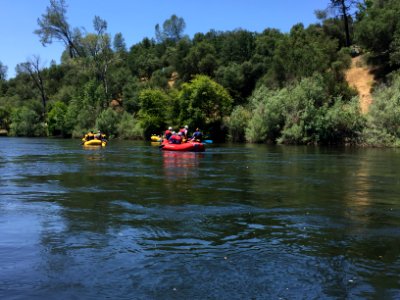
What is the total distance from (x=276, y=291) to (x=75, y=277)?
9.87 ft

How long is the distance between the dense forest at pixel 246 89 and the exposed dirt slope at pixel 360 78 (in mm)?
1020

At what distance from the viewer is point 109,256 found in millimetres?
8352

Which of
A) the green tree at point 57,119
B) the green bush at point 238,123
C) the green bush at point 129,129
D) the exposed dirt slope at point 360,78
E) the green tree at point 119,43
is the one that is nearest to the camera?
the green bush at point 238,123

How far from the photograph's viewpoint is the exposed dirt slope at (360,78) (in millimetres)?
60406

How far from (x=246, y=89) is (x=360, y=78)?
56.8 feet

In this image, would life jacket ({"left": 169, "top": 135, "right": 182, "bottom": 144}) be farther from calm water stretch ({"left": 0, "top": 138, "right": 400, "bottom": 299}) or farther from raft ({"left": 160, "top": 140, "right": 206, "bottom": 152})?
calm water stretch ({"left": 0, "top": 138, "right": 400, "bottom": 299})

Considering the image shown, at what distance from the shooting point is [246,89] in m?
74.1

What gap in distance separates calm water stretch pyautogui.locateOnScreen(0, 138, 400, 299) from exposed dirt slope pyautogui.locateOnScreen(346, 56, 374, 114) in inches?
1761

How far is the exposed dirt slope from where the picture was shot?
6041 cm

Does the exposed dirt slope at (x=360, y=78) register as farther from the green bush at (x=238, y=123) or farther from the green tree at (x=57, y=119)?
the green tree at (x=57, y=119)

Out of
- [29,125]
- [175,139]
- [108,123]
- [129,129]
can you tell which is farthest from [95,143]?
[29,125]

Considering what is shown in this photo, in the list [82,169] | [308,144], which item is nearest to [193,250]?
[82,169]

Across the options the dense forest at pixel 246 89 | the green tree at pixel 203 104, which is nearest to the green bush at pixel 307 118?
the dense forest at pixel 246 89

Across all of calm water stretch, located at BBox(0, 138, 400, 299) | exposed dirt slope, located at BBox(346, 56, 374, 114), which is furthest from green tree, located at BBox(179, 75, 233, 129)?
calm water stretch, located at BBox(0, 138, 400, 299)
